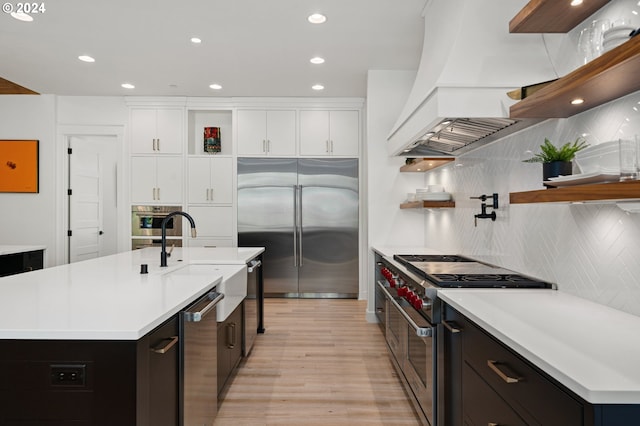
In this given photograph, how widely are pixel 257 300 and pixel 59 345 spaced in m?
2.62

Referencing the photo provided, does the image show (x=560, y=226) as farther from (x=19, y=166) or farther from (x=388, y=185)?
(x=19, y=166)

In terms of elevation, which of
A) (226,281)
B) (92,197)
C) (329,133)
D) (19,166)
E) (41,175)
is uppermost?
(329,133)

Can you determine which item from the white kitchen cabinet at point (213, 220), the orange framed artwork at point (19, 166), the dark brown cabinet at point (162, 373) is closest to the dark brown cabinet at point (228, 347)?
the dark brown cabinet at point (162, 373)

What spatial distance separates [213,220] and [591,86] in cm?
506

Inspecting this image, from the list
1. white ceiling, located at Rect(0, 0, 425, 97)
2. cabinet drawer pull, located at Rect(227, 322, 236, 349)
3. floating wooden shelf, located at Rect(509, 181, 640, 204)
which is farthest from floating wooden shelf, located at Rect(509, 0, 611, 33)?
cabinet drawer pull, located at Rect(227, 322, 236, 349)

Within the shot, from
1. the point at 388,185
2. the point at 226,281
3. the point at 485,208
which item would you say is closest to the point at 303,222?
the point at 388,185

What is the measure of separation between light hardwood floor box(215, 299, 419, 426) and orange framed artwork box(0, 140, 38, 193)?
13.4ft

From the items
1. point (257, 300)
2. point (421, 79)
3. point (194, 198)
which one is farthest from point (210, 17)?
point (194, 198)

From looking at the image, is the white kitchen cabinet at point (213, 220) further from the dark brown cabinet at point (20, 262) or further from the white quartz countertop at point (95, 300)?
the white quartz countertop at point (95, 300)

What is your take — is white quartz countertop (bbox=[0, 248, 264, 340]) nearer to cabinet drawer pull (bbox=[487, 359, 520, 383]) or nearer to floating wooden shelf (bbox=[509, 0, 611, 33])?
cabinet drawer pull (bbox=[487, 359, 520, 383])

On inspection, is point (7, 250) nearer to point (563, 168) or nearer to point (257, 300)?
point (257, 300)

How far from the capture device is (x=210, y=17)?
3.38m

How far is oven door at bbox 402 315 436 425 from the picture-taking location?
202cm

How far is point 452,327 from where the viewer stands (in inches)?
71.2
